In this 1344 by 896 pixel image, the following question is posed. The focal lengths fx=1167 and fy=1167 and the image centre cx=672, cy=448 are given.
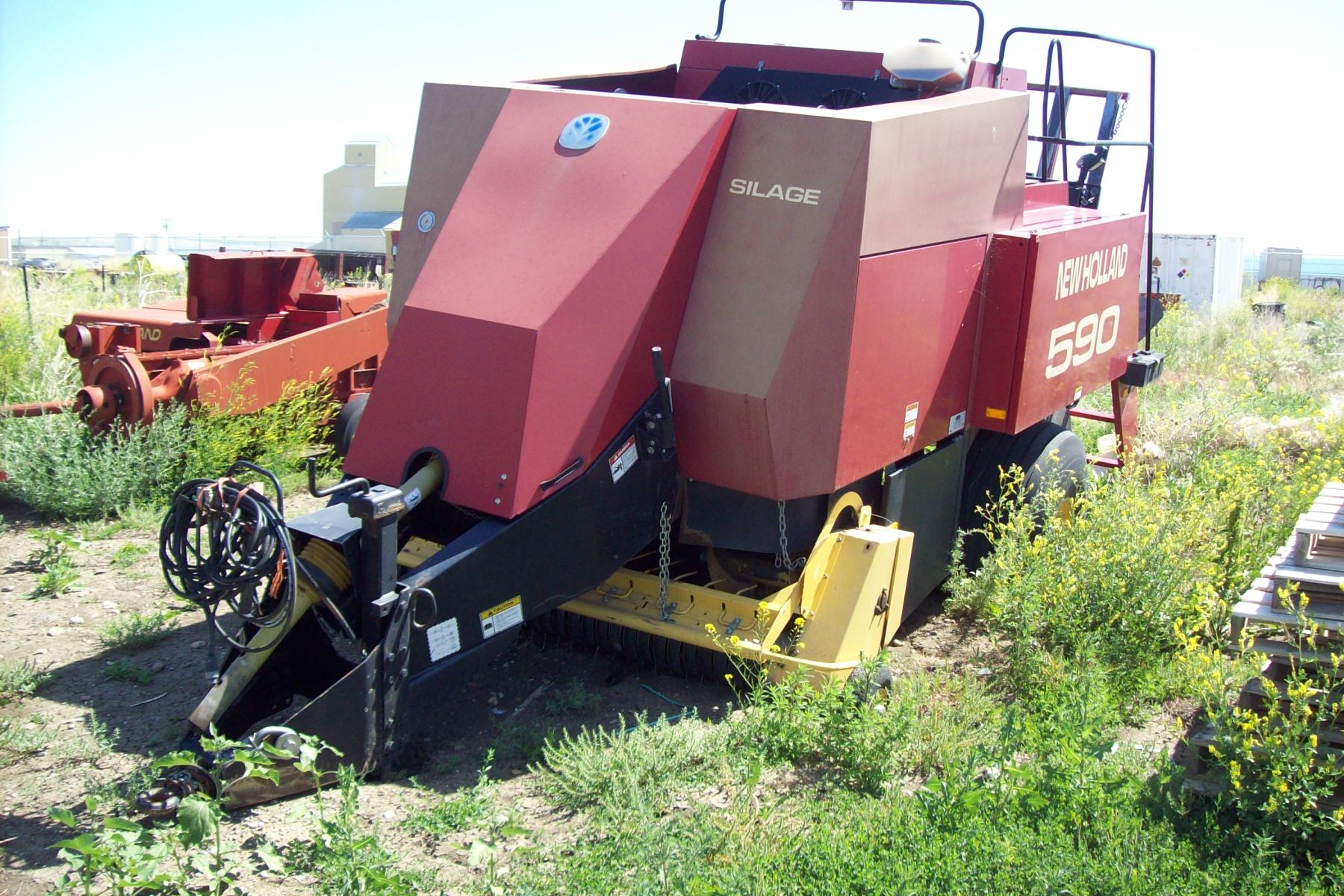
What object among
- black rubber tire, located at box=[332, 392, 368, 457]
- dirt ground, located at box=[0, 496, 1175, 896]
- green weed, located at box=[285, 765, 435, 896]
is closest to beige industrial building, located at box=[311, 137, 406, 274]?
black rubber tire, located at box=[332, 392, 368, 457]

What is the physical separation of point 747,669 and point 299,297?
5.43 meters

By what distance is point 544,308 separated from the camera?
4.18 m

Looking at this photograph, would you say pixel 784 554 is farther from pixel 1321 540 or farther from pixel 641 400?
pixel 1321 540

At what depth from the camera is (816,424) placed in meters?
4.47

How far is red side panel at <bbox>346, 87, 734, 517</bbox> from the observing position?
13.6 ft

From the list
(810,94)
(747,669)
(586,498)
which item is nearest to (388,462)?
(586,498)

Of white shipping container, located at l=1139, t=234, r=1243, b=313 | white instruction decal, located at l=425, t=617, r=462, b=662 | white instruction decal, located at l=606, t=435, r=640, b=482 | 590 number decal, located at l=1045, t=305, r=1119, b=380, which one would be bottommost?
white instruction decal, located at l=425, t=617, r=462, b=662

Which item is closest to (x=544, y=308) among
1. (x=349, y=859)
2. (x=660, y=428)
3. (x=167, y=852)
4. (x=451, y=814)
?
(x=660, y=428)

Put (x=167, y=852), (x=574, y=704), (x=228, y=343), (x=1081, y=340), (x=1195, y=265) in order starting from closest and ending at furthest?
(x=167, y=852), (x=574, y=704), (x=1081, y=340), (x=228, y=343), (x=1195, y=265)

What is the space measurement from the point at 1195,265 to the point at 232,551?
18.8 m

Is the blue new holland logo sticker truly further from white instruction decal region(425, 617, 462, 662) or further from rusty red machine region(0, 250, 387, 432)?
rusty red machine region(0, 250, 387, 432)

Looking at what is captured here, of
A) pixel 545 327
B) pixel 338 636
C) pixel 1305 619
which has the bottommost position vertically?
pixel 338 636

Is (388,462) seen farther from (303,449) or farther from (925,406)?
(303,449)

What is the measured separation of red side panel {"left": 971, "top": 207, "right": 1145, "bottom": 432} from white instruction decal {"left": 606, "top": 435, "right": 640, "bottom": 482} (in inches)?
75.5
